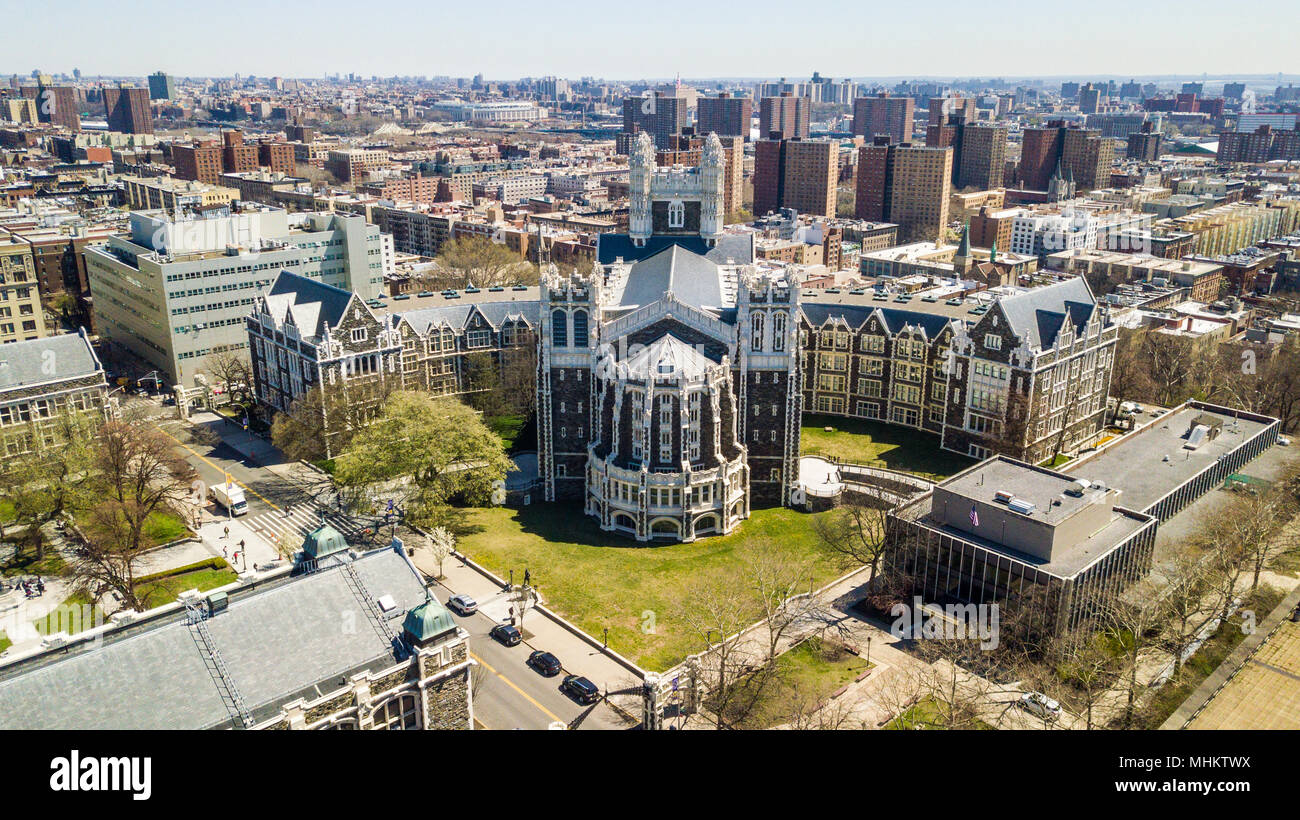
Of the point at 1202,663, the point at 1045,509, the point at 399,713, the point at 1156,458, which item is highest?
the point at 1045,509

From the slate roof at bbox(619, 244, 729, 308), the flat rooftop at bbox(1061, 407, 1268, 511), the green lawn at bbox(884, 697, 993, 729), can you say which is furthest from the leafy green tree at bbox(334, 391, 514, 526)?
the flat rooftop at bbox(1061, 407, 1268, 511)

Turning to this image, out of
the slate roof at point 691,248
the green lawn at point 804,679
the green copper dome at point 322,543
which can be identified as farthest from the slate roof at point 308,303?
the green lawn at point 804,679

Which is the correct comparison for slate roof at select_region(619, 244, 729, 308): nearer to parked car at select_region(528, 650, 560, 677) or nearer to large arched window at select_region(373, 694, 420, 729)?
parked car at select_region(528, 650, 560, 677)

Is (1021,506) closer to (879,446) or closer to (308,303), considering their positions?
(879,446)

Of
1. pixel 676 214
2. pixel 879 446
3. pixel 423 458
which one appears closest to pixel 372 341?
pixel 423 458
